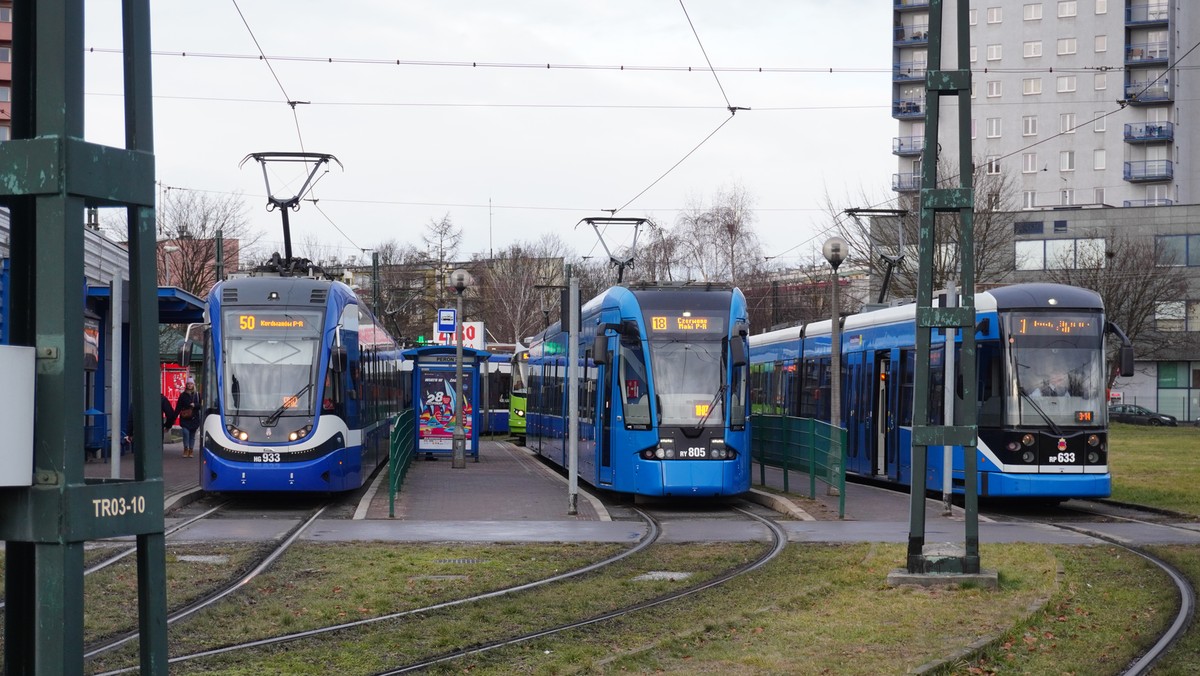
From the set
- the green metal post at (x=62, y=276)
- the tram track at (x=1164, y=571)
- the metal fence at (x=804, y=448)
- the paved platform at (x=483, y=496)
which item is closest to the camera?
the green metal post at (x=62, y=276)

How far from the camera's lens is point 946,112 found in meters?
85.0

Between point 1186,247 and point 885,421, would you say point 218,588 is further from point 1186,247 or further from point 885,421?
point 1186,247

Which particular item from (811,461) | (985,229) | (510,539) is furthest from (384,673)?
(985,229)

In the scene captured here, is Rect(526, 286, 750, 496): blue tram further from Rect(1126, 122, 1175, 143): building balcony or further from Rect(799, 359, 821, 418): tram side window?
Rect(1126, 122, 1175, 143): building balcony

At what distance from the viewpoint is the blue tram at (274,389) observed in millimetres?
18969

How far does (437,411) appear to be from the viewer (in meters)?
33.7

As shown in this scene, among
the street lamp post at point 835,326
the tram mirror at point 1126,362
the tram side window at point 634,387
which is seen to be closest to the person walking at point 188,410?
the tram side window at point 634,387

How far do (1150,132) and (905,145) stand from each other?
14624mm

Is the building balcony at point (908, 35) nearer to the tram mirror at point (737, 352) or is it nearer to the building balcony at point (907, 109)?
the building balcony at point (907, 109)

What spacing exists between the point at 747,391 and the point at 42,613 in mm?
17189

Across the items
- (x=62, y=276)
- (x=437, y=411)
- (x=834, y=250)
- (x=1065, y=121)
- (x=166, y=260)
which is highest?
(x=1065, y=121)

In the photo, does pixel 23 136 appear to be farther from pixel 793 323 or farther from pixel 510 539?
pixel 793 323

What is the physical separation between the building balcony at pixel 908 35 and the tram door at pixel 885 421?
235 feet

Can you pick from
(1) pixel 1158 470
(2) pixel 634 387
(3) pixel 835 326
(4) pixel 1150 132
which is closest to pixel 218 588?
(2) pixel 634 387
